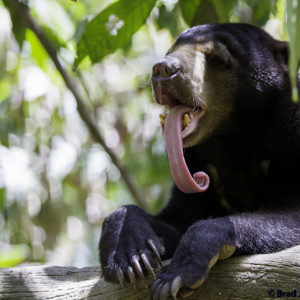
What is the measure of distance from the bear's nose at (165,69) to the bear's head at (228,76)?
21cm

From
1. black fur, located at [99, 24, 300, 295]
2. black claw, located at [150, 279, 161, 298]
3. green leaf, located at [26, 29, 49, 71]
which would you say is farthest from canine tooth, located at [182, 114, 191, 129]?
green leaf, located at [26, 29, 49, 71]

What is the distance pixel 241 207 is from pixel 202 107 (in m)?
0.94

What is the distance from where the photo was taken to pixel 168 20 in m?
4.95

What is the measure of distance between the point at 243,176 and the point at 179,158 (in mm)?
1365

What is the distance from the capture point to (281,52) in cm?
434

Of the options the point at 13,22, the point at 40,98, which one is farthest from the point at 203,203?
the point at 40,98

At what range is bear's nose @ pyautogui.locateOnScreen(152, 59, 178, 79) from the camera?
3684 millimetres

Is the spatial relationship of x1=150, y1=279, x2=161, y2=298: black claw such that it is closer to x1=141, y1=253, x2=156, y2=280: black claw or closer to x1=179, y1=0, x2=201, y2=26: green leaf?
x1=141, y1=253, x2=156, y2=280: black claw

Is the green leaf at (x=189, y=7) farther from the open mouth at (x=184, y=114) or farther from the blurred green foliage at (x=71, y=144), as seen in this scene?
the blurred green foliage at (x=71, y=144)

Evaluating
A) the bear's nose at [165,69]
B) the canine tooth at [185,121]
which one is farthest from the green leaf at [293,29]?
the canine tooth at [185,121]

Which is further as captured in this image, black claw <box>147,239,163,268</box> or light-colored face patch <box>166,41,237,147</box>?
light-colored face patch <box>166,41,237,147</box>

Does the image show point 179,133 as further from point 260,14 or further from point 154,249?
point 260,14

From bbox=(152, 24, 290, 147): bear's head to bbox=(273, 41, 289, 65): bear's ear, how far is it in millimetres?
91

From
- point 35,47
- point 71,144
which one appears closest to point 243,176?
point 35,47
